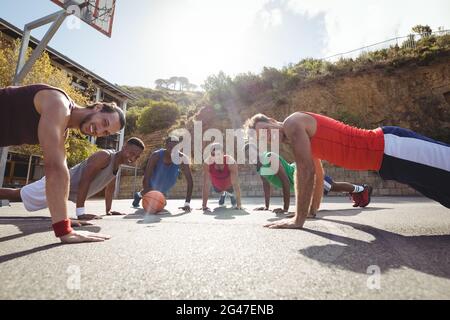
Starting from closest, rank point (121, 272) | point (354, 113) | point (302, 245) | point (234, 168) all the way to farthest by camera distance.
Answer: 1. point (121, 272)
2. point (302, 245)
3. point (234, 168)
4. point (354, 113)

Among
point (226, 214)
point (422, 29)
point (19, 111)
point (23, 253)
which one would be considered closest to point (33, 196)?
point (19, 111)

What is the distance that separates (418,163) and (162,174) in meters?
4.57

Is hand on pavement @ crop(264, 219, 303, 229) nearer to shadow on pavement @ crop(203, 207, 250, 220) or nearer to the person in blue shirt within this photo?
shadow on pavement @ crop(203, 207, 250, 220)

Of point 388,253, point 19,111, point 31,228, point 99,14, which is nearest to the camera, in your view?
point 388,253

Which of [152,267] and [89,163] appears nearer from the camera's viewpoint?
[152,267]

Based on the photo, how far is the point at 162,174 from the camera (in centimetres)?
565

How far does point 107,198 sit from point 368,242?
12.9 feet

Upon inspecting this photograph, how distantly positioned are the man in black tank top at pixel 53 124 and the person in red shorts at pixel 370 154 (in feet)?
5.14

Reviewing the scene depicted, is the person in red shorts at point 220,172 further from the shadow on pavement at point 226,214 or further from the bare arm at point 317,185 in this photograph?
the bare arm at point 317,185

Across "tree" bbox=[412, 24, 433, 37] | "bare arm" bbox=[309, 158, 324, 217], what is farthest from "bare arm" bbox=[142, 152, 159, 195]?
"tree" bbox=[412, 24, 433, 37]

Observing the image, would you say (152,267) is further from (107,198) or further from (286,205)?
(107,198)

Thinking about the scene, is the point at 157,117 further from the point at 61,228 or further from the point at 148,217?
the point at 61,228

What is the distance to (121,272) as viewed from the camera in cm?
108
